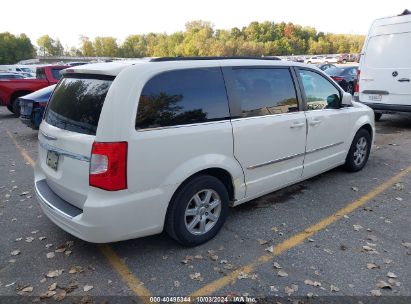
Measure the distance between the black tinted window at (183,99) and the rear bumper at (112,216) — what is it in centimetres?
64

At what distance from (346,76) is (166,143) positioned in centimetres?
1659

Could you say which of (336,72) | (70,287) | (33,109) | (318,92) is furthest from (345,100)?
(336,72)

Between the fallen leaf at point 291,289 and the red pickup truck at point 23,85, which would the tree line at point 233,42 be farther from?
the fallen leaf at point 291,289

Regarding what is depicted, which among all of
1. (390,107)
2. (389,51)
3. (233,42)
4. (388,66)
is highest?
(233,42)

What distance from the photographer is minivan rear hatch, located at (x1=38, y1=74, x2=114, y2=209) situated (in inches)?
120

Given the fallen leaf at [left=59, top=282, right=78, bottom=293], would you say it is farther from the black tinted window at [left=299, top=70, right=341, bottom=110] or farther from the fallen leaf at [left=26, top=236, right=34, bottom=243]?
the black tinted window at [left=299, top=70, right=341, bottom=110]

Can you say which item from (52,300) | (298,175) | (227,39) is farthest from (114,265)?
(227,39)

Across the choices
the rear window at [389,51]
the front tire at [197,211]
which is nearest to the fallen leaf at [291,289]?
the front tire at [197,211]

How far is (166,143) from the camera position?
3.12m

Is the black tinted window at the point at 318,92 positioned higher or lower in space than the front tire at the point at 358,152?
higher

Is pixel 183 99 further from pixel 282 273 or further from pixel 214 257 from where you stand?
pixel 282 273

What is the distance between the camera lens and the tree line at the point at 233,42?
13238 cm

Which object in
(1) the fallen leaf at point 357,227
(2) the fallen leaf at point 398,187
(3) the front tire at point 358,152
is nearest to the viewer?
(1) the fallen leaf at point 357,227

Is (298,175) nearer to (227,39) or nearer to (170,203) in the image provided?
(170,203)
